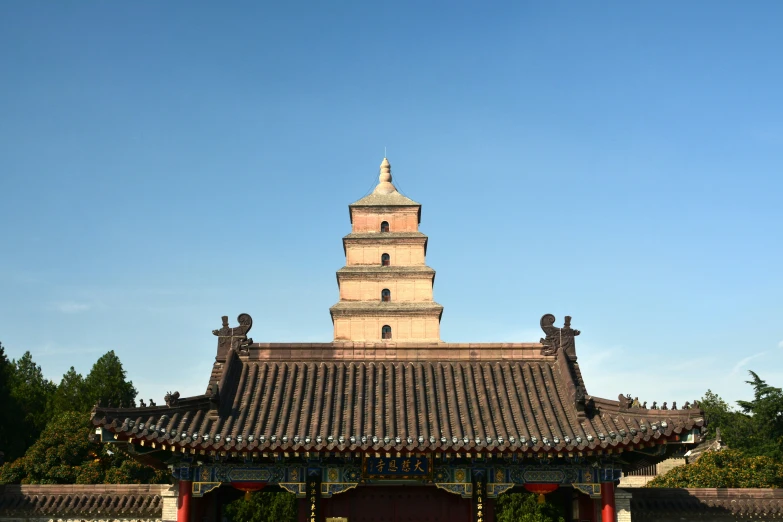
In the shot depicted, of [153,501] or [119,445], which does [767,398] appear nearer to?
[153,501]

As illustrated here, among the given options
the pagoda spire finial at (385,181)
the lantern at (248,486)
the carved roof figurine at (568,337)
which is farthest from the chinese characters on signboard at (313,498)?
the pagoda spire finial at (385,181)

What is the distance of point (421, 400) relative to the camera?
16.1 m

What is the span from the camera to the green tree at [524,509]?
49.7 feet

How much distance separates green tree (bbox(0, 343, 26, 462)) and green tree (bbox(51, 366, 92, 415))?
352cm

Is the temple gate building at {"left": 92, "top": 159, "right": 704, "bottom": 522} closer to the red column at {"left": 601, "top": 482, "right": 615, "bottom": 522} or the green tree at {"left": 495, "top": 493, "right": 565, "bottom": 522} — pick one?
the red column at {"left": 601, "top": 482, "right": 615, "bottom": 522}

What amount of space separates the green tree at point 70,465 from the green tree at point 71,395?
53.6 ft

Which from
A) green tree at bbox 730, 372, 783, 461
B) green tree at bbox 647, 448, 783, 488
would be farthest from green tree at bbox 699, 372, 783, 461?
green tree at bbox 647, 448, 783, 488

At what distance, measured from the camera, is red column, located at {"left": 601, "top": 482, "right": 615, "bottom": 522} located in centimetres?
1502

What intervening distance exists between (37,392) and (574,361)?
155ft

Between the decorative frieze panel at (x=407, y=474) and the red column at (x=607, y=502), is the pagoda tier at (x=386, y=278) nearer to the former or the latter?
the decorative frieze panel at (x=407, y=474)

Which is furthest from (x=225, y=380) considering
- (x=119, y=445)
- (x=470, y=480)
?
(x=470, y=480)

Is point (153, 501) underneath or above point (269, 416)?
underneath

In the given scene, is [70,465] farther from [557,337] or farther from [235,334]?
[557,337]

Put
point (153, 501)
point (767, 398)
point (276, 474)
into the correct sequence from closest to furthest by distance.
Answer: point (276, 474)
point (153, 501)
point (767, 398)
